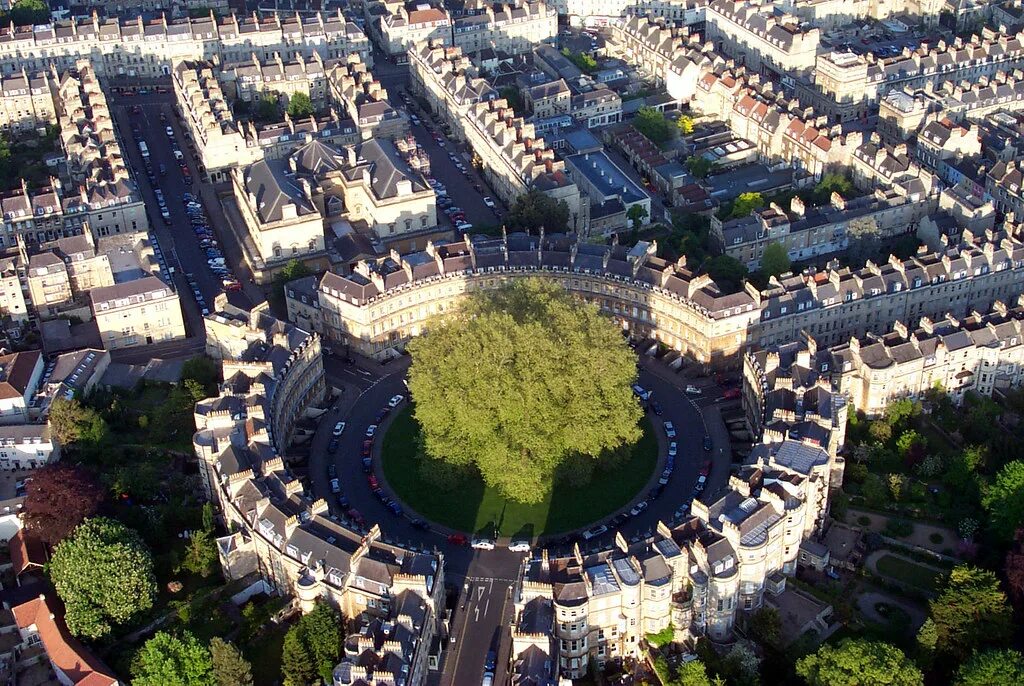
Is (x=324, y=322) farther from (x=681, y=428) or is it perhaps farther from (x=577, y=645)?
(x=577, y=645)

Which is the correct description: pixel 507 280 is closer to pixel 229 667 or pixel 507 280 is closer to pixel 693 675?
pixel 693 675

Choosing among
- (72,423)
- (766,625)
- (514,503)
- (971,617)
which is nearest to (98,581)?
(72,423)

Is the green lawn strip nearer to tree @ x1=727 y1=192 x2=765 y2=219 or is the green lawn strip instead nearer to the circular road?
the circular road

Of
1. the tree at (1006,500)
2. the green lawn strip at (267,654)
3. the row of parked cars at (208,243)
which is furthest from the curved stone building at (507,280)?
the green lawn strip at (267,654)

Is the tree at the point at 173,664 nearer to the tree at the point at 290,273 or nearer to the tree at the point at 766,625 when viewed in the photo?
the tree at the point at 766,625

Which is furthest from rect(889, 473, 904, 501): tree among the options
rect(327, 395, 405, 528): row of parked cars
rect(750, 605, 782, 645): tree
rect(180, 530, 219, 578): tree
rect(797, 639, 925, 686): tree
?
→ rect(180, 530, 219, 578): tree

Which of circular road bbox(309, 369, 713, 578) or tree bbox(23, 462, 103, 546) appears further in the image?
circular road bbox(309, 369, 713, 578)
